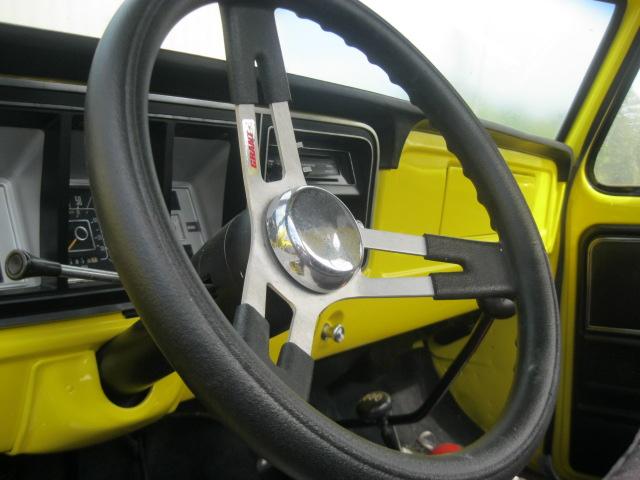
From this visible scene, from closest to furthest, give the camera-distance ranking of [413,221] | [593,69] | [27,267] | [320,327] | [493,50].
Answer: [27,267]
[320,327]
[413,221]
[493,50]
[593,69]

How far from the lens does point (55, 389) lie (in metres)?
0.78

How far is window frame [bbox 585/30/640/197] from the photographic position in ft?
5.50

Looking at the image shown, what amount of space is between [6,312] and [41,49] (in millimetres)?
317

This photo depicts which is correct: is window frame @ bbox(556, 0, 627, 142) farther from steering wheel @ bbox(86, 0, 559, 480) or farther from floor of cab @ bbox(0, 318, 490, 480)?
steering wheel @ bbox(86, 0, 559, 480)

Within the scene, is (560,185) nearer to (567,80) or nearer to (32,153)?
(567,80)

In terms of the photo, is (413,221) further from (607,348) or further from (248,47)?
(607,348)

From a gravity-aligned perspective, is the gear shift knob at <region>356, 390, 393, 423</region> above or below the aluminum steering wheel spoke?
below

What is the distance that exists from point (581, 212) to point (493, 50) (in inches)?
21.0

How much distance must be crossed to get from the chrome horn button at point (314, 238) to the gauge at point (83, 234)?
0.39 meters

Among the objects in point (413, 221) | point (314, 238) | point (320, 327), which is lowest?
point (320, 327)

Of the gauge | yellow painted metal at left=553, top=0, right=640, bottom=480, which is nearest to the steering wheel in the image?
the gauge

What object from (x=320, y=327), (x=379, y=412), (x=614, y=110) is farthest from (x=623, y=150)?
(x=320, y=327)

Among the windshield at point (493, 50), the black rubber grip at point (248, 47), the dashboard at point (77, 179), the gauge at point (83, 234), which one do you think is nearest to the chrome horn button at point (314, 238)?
the black rubber grip at point (248, 47)

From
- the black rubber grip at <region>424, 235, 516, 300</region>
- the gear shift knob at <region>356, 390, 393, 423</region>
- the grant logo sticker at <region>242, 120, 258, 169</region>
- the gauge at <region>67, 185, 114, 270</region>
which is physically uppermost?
the grant logo sticker at <region>242, 120, 258, 169</region>
